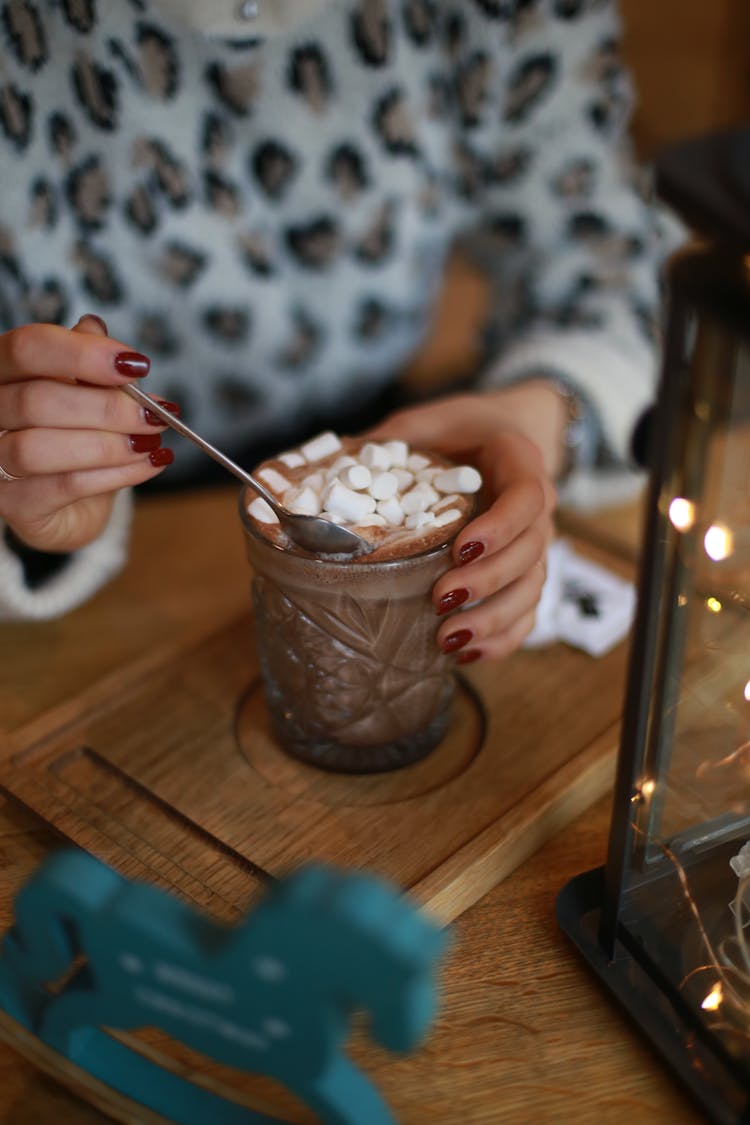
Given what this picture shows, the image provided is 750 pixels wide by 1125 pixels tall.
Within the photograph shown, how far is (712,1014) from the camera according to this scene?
0.57m

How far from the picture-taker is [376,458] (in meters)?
0.73

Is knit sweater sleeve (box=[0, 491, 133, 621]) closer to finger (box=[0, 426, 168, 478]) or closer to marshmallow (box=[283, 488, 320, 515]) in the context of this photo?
finger (box=[0, 426, 168, 478])

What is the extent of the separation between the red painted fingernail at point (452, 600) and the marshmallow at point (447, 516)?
5 centimetres

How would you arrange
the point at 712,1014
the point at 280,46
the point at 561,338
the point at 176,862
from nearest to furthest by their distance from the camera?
the point at 712,1014
the point at 176,862
the point at 280,46
the point at 561,338

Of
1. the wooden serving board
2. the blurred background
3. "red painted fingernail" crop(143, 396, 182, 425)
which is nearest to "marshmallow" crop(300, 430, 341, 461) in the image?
"red painted fingernail" crop(143, 396, 182, 425)

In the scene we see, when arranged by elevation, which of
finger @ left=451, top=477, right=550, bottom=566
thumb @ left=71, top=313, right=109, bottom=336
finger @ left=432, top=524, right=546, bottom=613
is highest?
thumb @ left=71, top=313, right=109, bottom=336

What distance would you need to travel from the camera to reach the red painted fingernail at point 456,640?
71 cm

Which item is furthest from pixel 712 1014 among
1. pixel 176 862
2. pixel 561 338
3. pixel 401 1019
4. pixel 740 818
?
pixel 561 338

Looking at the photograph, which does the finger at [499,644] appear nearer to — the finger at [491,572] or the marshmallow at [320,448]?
the finger at [491,572]

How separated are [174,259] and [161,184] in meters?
0.09

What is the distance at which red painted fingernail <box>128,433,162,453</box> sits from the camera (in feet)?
2.41

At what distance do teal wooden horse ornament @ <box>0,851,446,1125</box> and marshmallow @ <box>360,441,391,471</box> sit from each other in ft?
1.15

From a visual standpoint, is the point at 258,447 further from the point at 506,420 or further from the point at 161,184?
the point at 506,420

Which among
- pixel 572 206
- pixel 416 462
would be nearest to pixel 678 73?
pixel 572 206
